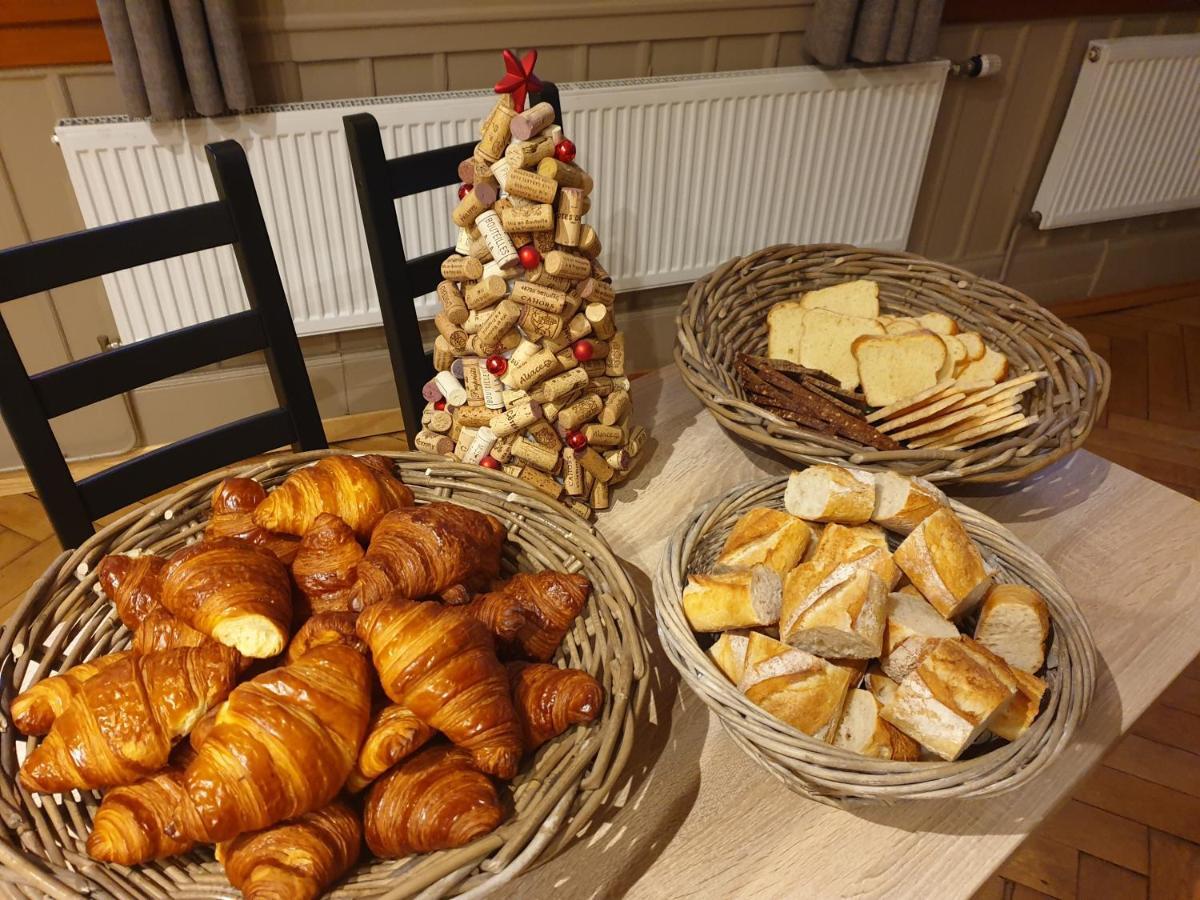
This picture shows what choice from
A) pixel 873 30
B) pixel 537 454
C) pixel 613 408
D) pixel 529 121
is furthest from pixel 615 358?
pixel 873 30

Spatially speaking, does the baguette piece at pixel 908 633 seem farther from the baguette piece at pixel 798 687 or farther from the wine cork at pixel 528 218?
the wine cork at pixel 528 218

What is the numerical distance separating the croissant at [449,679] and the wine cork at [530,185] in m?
0.52

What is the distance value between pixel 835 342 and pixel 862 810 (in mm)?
779

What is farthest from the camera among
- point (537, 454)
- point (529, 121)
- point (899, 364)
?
point (899, 364)

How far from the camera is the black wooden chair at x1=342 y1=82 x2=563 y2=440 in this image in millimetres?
1229

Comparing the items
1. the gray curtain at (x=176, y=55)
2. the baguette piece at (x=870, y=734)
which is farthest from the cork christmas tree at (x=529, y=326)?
the gray curtain at (x=176, y=55)

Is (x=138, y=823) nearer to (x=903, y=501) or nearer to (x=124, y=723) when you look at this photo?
(x=124, y=723)

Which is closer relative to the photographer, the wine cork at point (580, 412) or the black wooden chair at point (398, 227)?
the wine cork at point (580, 412)

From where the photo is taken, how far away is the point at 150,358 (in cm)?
117

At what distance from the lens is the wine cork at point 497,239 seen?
1.04m

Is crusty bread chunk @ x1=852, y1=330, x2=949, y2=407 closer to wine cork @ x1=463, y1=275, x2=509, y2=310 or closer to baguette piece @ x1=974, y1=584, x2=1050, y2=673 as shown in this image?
baguette piece @ x1=974, y1=584, x2=1050, y2=673

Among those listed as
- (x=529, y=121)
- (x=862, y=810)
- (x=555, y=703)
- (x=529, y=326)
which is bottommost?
(x=862, y=810)

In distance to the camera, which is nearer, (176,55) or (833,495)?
(833,495)

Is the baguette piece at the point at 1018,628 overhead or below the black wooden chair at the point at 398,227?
below
